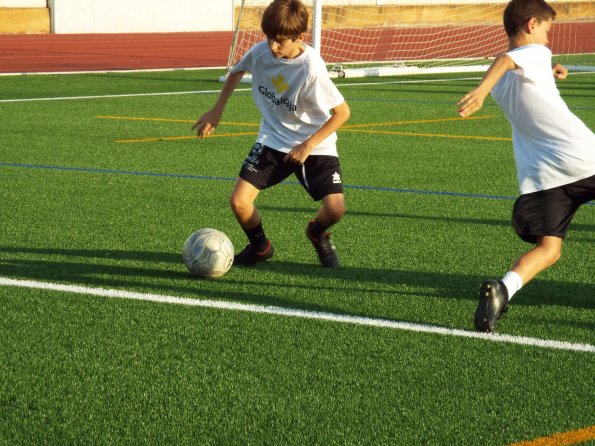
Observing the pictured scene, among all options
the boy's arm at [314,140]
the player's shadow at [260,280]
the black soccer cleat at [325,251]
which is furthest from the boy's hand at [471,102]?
the black soccer cleat at [325,251]

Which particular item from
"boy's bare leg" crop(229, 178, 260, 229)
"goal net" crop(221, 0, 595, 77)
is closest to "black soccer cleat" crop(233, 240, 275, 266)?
"boy's bare leg" crop(229, 178, 260, 229)

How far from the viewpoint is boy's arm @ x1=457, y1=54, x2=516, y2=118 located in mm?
4730

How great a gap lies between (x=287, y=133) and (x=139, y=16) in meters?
32.0

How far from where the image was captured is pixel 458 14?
43.4m

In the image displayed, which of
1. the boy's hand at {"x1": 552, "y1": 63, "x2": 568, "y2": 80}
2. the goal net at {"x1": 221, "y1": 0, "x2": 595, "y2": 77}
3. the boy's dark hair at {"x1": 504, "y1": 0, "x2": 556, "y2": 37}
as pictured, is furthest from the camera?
the goal net at {"x1": 221, "y1": 0, "x2": 595, "y2": 77}

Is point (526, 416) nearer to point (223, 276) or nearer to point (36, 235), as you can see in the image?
point (223, 276)

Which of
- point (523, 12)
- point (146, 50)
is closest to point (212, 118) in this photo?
point (523, 12)

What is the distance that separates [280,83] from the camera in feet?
20.7

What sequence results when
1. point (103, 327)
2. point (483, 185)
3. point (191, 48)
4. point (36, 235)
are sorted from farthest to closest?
point (191, 48)
point (483, 185)
point (36, 235)
point (103, 327)

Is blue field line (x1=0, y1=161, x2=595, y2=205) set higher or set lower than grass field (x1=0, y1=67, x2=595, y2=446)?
lower

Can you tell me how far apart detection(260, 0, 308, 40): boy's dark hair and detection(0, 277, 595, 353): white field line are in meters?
1.47

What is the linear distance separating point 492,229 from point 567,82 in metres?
13.4

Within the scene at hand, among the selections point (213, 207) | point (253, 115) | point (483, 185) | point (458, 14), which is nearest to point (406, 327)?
point (213, 207)

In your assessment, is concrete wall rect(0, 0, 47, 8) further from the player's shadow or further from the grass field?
the player's shadow
